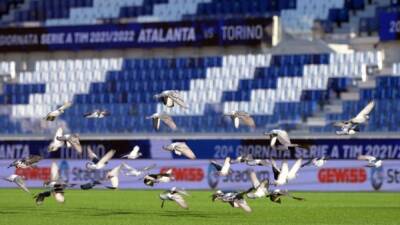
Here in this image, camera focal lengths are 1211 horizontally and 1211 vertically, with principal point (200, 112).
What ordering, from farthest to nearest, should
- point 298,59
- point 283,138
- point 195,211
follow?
point 298,59, point 195,211, point 283,138

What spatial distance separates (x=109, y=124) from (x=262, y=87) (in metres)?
5.84

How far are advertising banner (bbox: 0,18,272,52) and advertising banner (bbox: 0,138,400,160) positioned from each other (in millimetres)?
9939

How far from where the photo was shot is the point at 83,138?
133 feet

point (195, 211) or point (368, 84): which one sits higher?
point (368, 84)

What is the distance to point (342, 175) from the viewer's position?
3441 centimetres

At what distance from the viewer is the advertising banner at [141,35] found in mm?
47631

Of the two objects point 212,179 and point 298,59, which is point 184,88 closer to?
point 298,59

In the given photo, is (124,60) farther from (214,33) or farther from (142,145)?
(142,145)

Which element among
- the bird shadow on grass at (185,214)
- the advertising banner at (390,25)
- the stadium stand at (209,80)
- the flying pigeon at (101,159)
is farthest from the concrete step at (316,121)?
the flying pigeon at (101,159)

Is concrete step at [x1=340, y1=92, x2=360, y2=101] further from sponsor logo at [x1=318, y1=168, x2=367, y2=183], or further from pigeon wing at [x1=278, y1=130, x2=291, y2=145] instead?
pigeon wing at [x1=278, y1=130, x2=291, y2=145]

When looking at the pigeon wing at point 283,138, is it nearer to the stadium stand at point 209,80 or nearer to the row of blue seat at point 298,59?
the stadium stand at point 209,80

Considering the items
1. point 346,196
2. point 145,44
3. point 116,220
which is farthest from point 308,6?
point 116,220

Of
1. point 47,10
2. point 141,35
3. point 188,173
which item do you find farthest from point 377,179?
point 47,10

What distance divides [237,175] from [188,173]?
1.57 meters
